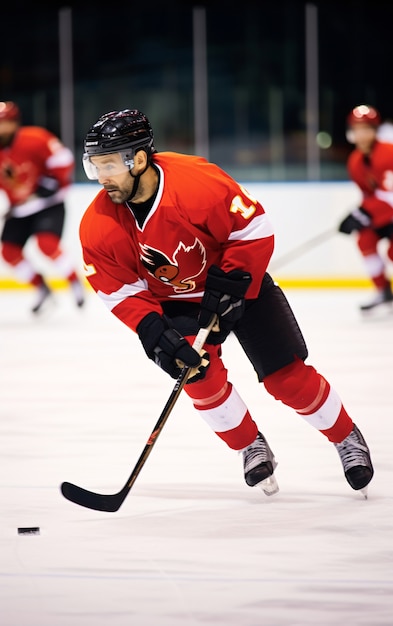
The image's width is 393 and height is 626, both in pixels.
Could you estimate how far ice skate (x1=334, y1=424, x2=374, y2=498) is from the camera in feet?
9.53

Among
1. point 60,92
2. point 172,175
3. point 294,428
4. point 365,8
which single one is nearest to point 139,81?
point 60,92

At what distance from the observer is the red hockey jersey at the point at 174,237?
2.74 metres

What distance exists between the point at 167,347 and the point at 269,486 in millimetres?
484

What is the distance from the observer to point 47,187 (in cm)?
730

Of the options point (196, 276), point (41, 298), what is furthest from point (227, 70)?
point (196, 276)

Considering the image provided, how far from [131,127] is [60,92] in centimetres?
663

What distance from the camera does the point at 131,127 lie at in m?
2.71

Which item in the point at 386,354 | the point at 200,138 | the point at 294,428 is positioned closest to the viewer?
the point at 294,428

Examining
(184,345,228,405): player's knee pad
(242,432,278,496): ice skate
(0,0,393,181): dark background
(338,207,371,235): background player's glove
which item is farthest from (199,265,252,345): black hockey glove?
(0,0,393,181): dark background

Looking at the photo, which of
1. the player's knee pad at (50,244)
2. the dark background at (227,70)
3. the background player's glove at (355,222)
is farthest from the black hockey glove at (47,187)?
the dark background at (227,70)

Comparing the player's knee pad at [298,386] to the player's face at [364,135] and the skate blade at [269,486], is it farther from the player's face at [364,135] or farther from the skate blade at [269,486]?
the player's face at [364,135]

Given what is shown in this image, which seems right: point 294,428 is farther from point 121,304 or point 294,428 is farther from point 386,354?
point 386,354

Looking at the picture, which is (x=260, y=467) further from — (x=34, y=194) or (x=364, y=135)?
(x=34, y=194)

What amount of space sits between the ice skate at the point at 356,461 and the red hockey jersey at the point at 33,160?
4.52 m
